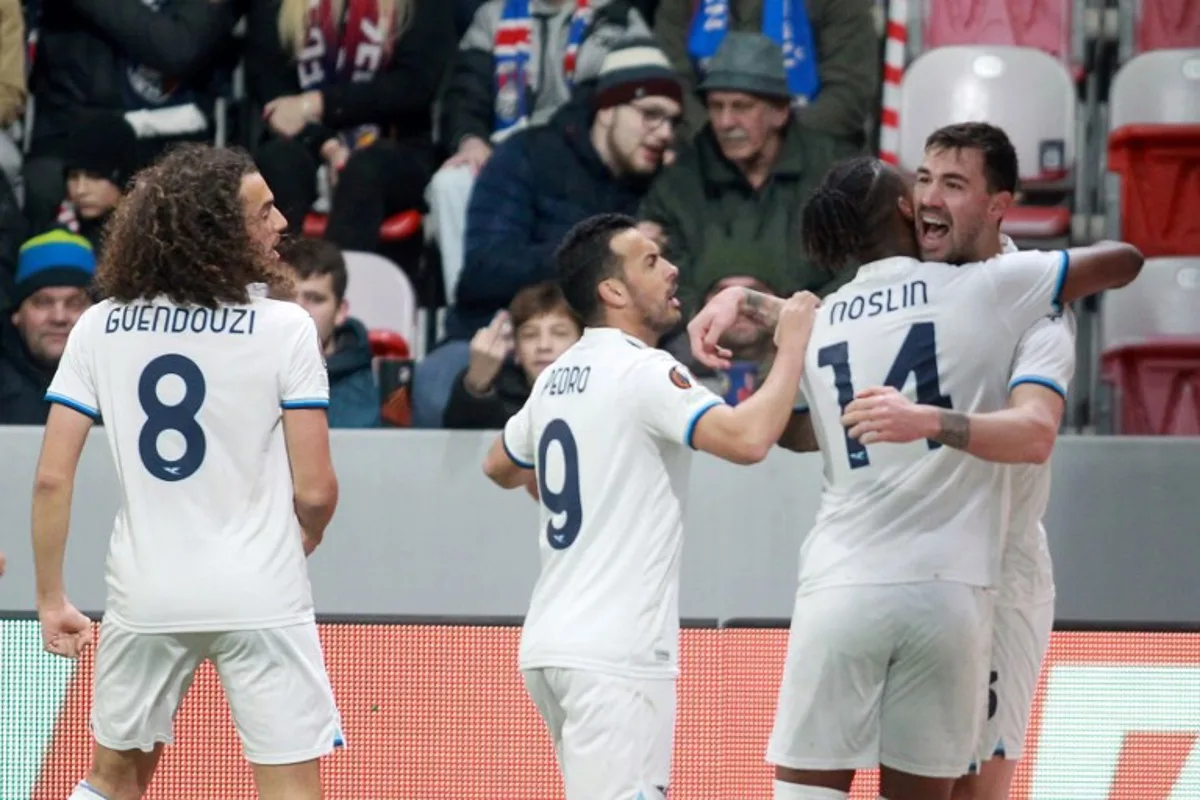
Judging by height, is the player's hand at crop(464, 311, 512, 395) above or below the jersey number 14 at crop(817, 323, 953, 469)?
above

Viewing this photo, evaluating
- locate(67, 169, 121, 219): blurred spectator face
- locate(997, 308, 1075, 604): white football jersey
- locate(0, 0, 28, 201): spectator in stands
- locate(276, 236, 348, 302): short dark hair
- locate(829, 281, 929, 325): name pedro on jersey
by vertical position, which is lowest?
locate(997, 308, 1075, 604): white football jersey

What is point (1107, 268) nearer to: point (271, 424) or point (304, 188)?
point (271, 424)

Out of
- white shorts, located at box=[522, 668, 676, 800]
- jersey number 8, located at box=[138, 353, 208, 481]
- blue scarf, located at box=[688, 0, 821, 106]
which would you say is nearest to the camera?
white shorts, located at box=[522, 668, 676, 800]

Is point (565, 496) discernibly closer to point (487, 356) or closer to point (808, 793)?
point (808, 793)

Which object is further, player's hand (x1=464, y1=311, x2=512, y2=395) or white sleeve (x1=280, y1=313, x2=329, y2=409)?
player's hand (x1=464, y1=311, x2=512, y2=395)

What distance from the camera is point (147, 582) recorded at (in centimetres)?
412

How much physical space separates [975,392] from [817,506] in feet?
7.55

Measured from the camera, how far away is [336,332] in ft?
23.5

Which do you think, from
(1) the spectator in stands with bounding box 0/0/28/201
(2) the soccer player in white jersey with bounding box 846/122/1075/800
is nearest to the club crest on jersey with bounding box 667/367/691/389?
(2) the soccer player in white jersey with bounding box 846/122/1075/800

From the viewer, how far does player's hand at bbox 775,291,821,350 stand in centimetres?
422

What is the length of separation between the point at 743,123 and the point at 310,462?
150 inches

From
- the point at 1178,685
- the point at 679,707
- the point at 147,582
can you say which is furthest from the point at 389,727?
the point at 1178,685

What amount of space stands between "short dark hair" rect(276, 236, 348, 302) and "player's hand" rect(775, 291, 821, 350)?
10.1 feet

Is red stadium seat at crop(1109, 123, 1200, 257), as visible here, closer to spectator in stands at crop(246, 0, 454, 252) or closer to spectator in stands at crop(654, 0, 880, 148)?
spectator in stands at crop(654, 0, 880, 148)
